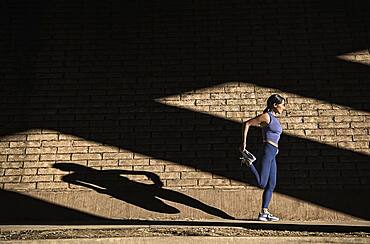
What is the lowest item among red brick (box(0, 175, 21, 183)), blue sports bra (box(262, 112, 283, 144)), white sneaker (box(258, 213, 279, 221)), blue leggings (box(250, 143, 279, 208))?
white sneaker (box(258, 213, 279, 221))

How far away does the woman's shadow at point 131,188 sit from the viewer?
5.28 meters

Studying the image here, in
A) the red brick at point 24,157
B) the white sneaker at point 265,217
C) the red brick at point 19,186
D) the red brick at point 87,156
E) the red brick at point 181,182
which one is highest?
the red brick at point 87,156

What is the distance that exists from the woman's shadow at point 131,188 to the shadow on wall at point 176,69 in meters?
0.43

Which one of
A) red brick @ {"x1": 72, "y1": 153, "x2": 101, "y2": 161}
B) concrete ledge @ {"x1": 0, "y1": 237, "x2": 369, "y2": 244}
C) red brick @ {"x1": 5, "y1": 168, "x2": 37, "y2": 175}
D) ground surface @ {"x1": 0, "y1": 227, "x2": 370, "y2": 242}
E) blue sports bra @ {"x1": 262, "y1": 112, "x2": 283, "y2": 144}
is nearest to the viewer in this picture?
concrete ledge @ {"x1": 0, "y1": 237, "x2": 369, "y2": 244}

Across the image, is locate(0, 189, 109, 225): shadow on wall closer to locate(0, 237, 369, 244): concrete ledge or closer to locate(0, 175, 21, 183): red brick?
locate(0, 175, 21, 183): red brick

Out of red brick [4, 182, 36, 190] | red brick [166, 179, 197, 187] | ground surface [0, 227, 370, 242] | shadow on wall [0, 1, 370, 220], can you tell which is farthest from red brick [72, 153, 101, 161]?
ground surface [0, 227, 370, 242]

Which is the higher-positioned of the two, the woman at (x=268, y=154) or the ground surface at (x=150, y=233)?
the woman at (x=268, y=154)

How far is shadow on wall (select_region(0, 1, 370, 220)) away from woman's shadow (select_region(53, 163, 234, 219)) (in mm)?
426

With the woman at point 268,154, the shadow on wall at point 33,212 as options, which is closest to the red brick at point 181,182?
the shadow on wall at point 33,212

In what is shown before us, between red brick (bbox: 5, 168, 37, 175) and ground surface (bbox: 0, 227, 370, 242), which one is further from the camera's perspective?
red brick (bbox: 5, 168, 37, 175)

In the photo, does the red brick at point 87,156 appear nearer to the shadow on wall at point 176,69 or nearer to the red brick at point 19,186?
the shadow on wall at point 176,69

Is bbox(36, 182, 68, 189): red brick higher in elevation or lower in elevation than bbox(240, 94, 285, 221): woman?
lower

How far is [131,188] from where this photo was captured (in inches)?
216

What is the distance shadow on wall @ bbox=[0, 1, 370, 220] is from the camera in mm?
5656
